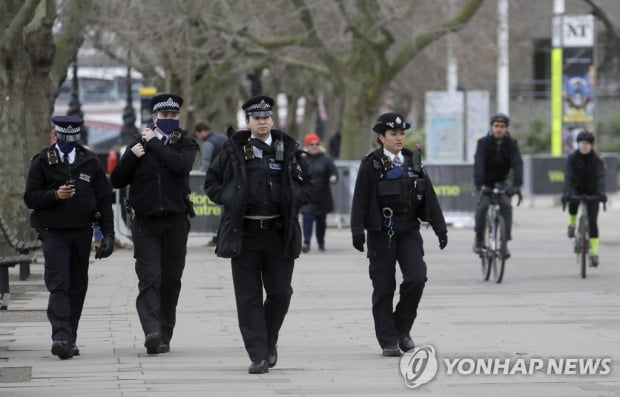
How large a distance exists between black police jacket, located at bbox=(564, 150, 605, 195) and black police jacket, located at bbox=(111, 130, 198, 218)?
7.82 metres

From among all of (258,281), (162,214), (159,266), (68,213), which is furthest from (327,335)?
(68,213)

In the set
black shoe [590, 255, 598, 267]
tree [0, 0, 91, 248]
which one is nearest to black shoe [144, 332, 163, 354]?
tree [0, 0, 91, 248]

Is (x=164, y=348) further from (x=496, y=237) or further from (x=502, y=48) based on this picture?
(x=502, y=48)

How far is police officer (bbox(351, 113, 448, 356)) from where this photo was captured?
1117 centimetres

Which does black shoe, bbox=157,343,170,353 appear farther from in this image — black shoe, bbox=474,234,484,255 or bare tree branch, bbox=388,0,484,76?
bare tree branch, bbox=388,0,484,76

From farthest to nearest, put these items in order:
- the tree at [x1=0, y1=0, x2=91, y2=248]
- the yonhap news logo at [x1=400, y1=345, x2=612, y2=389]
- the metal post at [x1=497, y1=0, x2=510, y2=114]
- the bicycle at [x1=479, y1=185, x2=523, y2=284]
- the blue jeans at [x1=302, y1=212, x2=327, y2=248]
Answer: the metal post at [x1=497, y1=0, x2=510, y2=114] < the blue jeans at [x1=302, y1=212, x2=327, y2=248] < the tree at [x1=0, y1=0, x2=91, y2=248] < the bicycle at [x1=479, y1=185, x2=523, y2=284] < the yonhap news logo at [x1=400, y1=345, x2=612, y2=389]

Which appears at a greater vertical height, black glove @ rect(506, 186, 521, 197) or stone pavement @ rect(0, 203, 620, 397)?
black glove @ rect(506, 186, 521, 197)

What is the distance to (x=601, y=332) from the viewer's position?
12.5 m

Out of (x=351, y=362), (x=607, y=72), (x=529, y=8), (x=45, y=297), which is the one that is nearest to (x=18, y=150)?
(x=45, y=297)

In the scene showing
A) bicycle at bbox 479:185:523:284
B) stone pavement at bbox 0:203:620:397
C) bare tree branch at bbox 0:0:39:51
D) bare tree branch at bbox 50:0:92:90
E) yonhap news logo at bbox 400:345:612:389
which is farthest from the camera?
bare tree branch at bbox 50:0:92:90

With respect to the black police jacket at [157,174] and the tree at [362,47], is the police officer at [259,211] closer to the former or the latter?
the black police jacket at [157,174]

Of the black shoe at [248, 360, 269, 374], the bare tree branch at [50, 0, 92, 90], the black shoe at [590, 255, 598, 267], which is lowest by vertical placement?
the black shoe at [590, 255, 598, 267]

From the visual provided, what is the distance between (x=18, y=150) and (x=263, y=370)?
31.4 feet

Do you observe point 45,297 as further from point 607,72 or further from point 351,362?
point 607,72
